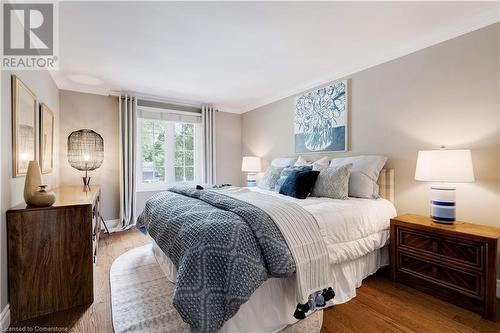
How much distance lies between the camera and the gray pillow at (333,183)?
244 centimetres

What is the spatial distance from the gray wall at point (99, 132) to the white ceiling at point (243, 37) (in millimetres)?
326

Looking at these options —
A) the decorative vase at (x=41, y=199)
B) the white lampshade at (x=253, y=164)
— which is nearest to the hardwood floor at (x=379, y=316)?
the decorative vase at (x=41, y=199)

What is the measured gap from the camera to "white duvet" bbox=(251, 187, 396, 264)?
184 centimetres

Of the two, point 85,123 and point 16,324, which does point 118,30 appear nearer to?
point 85,123

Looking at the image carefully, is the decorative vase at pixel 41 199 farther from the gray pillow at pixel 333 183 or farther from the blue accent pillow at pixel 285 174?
the gray pillow at pixel 333 183

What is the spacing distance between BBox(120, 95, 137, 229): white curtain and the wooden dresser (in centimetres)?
212

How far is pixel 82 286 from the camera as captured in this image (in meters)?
1.84

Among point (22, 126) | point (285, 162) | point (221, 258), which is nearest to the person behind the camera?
point (221, 258)

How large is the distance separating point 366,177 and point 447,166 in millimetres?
719

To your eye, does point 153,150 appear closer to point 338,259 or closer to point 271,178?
point 271,178

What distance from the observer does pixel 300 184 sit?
2561 millimetres

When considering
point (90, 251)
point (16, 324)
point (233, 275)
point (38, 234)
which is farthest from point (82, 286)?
point (233, 275)

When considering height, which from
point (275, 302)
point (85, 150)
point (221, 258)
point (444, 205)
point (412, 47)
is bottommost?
point (275, 302)

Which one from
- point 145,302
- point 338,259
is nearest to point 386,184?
point 338,259
